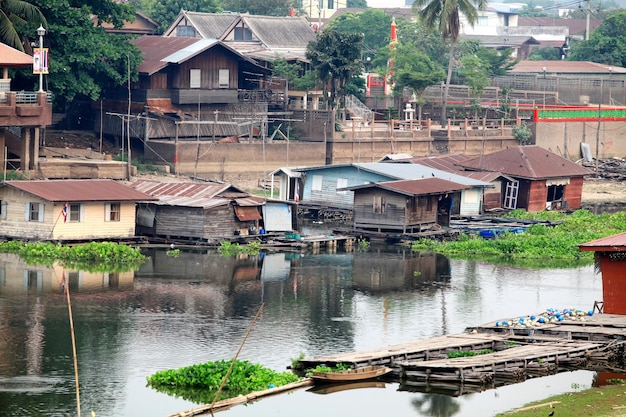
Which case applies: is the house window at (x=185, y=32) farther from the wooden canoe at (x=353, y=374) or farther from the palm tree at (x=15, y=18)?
the wooden canoe at (x=353, y=374)

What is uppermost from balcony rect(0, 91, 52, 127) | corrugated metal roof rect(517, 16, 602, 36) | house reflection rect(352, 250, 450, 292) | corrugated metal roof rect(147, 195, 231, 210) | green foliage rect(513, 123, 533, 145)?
corrugated metal roof rect(517, 16, 602, 36)

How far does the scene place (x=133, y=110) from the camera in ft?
220

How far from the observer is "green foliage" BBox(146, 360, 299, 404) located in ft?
95.5

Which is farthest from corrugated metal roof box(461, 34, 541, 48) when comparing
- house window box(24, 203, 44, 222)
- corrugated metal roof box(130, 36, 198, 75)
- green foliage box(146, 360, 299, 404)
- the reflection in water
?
the reflection in water

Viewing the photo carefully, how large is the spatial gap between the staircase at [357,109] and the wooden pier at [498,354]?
4357 cm

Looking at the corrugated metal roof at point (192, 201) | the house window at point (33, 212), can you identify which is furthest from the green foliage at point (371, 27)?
the house window at point (33, 212)

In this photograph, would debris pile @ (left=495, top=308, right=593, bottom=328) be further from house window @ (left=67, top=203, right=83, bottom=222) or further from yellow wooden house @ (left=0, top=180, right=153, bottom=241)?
house window @ (left=67, top=203, right=83, bottom=222)

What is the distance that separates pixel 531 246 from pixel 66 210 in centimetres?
1806

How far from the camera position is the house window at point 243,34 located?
75688 mm

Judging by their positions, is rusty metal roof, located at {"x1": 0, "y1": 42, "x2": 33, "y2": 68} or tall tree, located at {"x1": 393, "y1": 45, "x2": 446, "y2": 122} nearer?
rusty metal roof, located at {"x1": 0, "y1": 42, "x2": 33, "y2": 68}

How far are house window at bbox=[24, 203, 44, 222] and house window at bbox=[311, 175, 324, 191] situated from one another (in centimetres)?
1625

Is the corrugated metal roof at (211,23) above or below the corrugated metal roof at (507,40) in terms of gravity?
below

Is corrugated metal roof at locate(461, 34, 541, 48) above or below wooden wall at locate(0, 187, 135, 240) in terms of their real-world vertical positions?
above

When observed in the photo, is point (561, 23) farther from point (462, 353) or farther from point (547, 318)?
point (462, 353)
